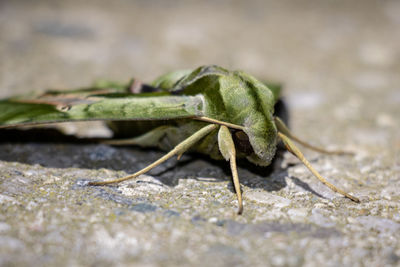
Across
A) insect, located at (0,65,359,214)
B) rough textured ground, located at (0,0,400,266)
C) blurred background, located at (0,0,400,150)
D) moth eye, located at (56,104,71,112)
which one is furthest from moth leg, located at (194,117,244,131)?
blurred background, located at (0,0,400,150)

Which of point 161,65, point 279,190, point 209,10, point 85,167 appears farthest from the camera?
point 209,10

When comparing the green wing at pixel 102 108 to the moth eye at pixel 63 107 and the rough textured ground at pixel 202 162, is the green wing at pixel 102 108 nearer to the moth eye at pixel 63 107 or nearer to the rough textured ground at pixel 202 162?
the moth eye at pixel 63 107

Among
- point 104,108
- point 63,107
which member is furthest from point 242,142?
point 63,107

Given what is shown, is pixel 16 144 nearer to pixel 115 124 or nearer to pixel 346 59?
pixel 115 124

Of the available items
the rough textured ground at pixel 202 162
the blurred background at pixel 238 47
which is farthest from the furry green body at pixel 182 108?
the blurred background at pixel 238 47

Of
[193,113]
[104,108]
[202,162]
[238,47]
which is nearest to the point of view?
[193,113]

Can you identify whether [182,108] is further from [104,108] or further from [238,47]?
[238,47]

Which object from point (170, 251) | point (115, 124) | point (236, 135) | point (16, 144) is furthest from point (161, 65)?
point (170, 251)
